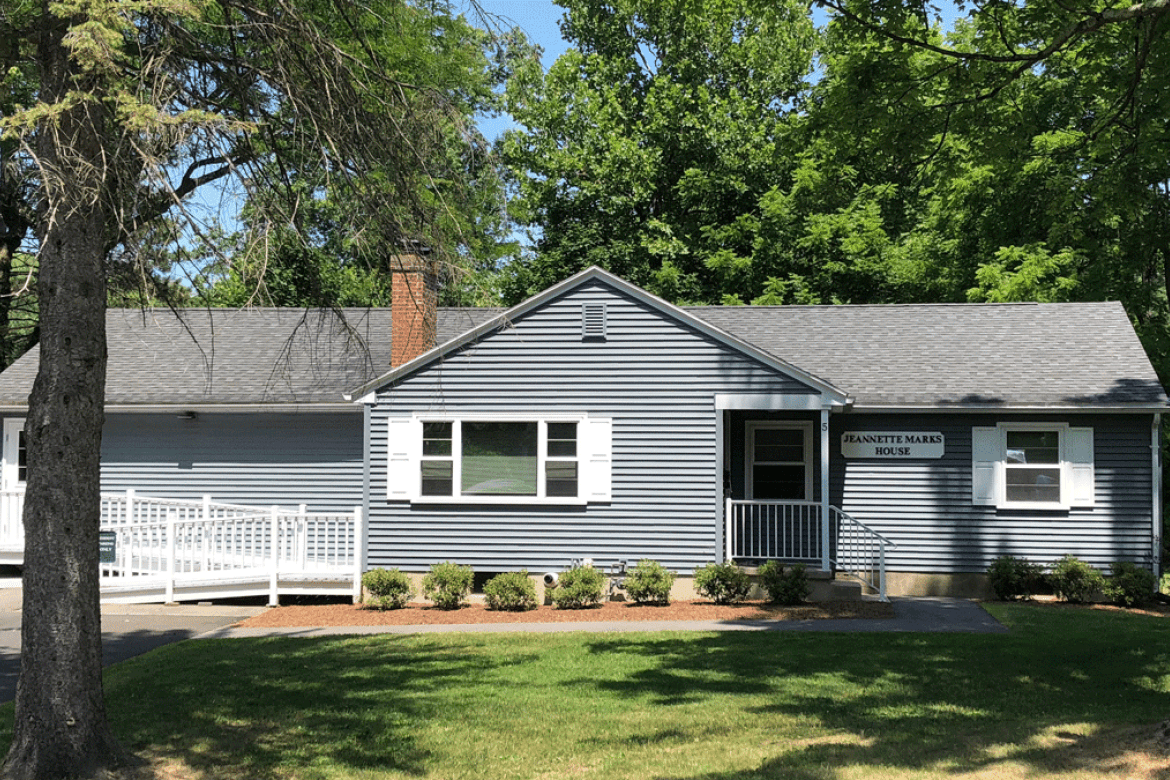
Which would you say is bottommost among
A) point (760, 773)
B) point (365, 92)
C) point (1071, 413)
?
point (760, 773)

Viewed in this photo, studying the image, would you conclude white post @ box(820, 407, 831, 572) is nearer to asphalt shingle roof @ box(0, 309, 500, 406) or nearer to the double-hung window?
the double-hung window

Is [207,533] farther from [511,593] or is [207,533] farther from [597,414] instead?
[597,414]

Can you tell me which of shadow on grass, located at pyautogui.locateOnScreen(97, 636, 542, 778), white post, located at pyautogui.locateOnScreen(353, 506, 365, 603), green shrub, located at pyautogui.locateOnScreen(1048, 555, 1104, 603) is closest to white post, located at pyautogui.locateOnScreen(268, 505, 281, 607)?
white post, located at pyautogui.locateOnScreen(353, 506, 365, 603)

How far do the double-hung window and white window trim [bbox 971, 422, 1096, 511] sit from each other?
610cm

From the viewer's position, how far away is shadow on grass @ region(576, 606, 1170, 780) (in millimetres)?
7406

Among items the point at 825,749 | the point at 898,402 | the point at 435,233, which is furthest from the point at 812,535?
the point at 435,233

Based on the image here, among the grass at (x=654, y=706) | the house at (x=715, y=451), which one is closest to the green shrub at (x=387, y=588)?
the house at (x=715, y=451)

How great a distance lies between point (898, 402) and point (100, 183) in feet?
43.9

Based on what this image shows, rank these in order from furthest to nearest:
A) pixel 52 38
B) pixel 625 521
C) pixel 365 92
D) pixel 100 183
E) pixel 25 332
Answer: pixel 25 332 → pixel 625 521 → pixel 365 92 → pixel 52 38 → pixel 100 183

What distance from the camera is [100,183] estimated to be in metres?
6.86

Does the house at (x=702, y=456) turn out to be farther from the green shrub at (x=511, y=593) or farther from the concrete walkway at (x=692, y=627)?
the concrete walkway at (x=692, y=627)

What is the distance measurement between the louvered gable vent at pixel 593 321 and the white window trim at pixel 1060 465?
604 cm

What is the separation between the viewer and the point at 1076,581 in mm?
16828

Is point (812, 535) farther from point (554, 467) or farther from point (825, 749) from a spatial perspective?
point (825, 749)
